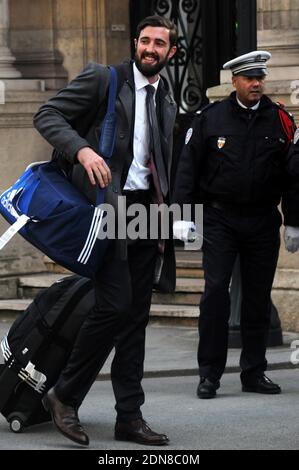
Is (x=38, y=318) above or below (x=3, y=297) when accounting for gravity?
above

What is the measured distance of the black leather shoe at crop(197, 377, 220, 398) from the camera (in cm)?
902

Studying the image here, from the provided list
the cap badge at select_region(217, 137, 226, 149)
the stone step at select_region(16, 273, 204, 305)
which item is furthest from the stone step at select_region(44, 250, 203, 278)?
the cap badge at select_region(217, 137, 226, 149)

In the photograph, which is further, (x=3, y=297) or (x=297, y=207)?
(x=3, y=297)

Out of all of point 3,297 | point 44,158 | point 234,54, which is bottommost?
point 3,297

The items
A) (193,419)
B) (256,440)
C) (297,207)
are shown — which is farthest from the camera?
(297,207)

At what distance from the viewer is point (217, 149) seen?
8.99 meters

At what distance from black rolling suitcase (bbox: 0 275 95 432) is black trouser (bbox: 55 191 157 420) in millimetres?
255

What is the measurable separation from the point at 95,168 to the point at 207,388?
2365mm

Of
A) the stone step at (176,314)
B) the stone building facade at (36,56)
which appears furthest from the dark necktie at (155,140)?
the stone building facade at (36,56)

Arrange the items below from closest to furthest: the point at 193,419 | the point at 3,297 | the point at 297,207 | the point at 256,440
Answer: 1. the point at 256,440
2. the point at 193,419
3. the point at 297,207
4. the point at 3,297
